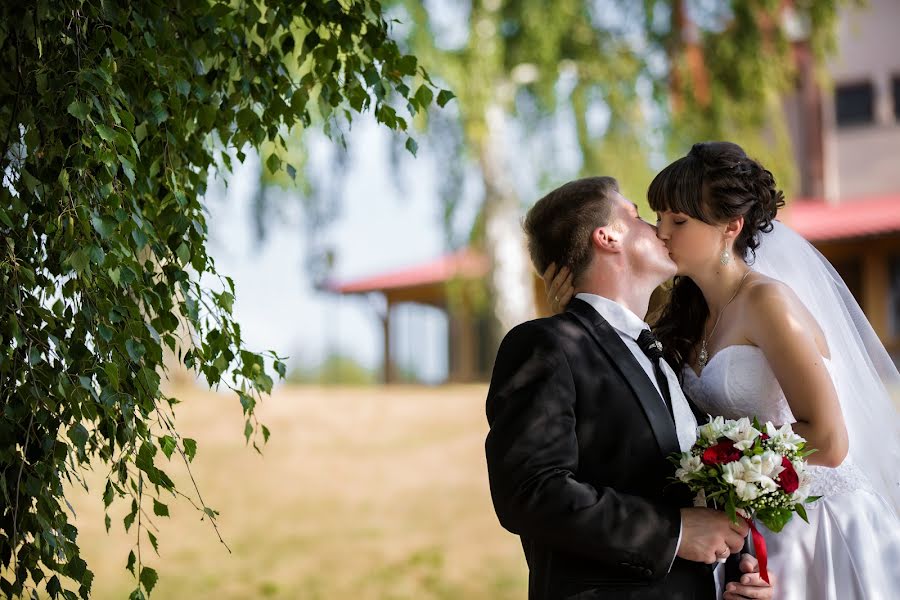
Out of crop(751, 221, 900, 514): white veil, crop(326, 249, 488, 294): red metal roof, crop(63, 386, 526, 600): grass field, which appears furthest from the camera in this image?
crop(326, 249, 488, 294): red metal roof

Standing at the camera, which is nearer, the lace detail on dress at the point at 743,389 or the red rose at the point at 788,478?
the red rose at the point at 788,478

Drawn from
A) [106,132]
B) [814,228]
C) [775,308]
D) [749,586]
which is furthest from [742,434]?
[814,228]

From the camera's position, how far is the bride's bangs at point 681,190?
303 cm

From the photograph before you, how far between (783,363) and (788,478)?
16.6 inches

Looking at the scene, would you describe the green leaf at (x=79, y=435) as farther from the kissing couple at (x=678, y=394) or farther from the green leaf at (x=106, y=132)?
the kissing couple at (x=678, y=394)

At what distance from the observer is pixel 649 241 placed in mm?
2740

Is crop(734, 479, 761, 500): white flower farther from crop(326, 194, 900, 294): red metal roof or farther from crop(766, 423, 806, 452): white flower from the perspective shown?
crop(326, 194, 900, 294): red metal roof

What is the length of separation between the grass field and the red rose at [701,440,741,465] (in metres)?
6.81

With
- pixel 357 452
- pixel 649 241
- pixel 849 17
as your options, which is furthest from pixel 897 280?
pixel 649 241

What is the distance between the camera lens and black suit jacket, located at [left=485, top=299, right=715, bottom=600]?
2369mm

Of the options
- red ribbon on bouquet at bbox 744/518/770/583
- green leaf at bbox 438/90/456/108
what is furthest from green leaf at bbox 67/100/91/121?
red ribbon on bouquet at bbox 744/518/770/583

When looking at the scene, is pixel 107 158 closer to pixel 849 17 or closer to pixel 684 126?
pixel 684 126

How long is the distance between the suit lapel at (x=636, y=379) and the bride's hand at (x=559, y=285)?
135 millimetres

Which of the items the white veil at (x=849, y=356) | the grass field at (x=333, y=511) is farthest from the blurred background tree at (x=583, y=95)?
the white veil at (x=849, y=356)
